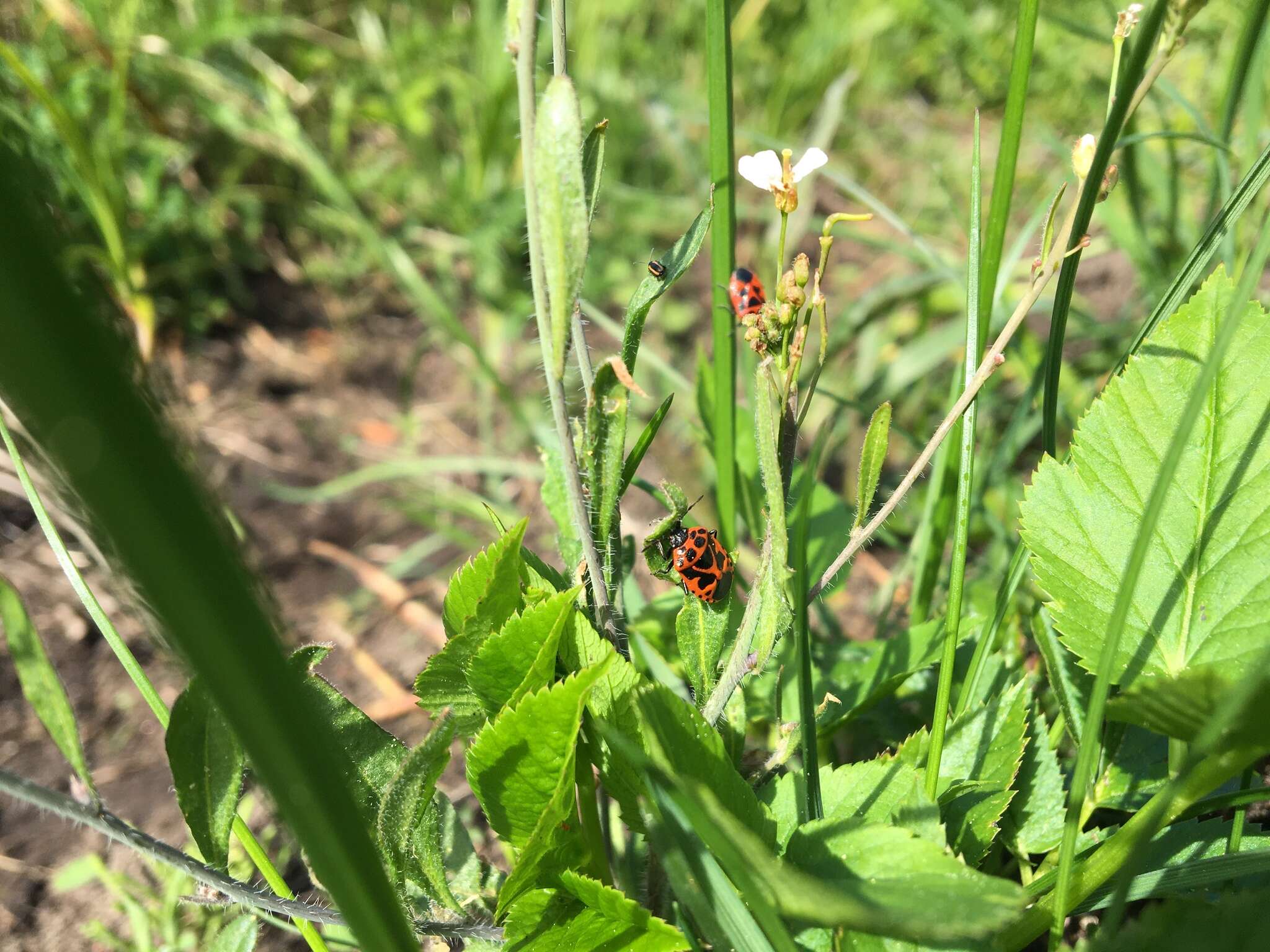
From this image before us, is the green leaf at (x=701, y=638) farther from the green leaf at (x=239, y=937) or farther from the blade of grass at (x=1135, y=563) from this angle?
the green leaf at (x=239, y=937)

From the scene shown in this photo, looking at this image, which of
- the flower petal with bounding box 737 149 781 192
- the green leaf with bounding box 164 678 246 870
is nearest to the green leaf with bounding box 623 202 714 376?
the flower petal with bounding box 737 149 781 192

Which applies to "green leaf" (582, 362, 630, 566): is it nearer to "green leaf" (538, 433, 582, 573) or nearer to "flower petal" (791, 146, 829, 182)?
"green leaf" (538, 433, 582, 573)

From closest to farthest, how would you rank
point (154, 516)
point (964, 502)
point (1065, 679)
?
point (154, 516), point (964, 502), point (1065, 679)

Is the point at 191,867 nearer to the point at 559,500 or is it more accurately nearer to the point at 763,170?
the point at 559,500

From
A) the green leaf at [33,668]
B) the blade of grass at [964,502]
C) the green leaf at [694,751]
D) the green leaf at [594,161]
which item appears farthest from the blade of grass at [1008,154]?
the green leaf at [33,668]

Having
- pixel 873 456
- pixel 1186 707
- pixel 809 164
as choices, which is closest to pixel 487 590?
pixel 873 456
